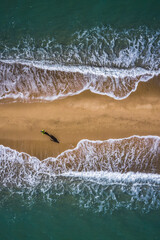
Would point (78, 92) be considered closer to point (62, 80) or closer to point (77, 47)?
point (62, 80)

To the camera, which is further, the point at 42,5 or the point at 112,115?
the point at 42,5


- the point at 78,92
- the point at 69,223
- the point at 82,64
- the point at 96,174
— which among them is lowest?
the point at 69,223

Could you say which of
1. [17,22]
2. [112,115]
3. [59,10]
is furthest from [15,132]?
[59,10]

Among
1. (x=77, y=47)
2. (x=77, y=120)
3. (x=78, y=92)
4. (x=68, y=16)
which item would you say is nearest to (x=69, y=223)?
(x=77, y=120)

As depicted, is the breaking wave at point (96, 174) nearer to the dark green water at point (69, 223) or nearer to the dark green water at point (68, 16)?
the dark green water at point (69, 223)

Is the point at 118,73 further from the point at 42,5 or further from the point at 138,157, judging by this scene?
the point at 42,5

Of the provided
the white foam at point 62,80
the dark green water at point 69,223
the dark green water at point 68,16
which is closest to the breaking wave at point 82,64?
the white foam at point 62,80
